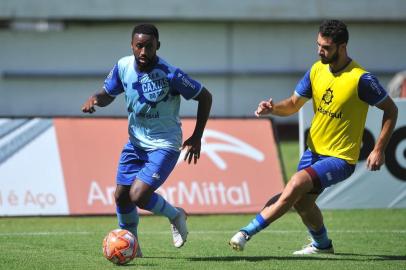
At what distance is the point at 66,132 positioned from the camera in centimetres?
1328

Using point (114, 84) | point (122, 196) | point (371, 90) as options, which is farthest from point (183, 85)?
point (371, 90)

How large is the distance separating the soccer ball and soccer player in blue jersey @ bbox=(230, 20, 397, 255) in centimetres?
92

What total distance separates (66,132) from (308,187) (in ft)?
18.1

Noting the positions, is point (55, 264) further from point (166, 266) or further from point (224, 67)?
point (224, 67)

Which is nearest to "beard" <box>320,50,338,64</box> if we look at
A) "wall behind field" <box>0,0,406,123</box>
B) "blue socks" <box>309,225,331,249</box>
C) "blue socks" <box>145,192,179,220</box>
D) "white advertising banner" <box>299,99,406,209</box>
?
"blue socks" <box>309,225,331,249</box>

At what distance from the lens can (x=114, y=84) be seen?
915cm

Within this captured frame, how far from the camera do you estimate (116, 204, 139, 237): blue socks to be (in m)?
9.07

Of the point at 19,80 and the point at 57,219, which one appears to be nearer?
the point at 57,219

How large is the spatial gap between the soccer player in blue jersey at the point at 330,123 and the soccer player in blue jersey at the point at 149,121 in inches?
30.0

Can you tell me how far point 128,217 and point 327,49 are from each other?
8.27 feet

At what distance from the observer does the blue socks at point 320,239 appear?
30.9ft

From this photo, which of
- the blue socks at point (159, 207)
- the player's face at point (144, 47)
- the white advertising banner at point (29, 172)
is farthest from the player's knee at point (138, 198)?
the white advertising banner at point (29, 172)

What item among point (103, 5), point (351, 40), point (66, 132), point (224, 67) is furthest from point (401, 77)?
point (66, 132)

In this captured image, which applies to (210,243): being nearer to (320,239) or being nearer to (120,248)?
(320,239)
